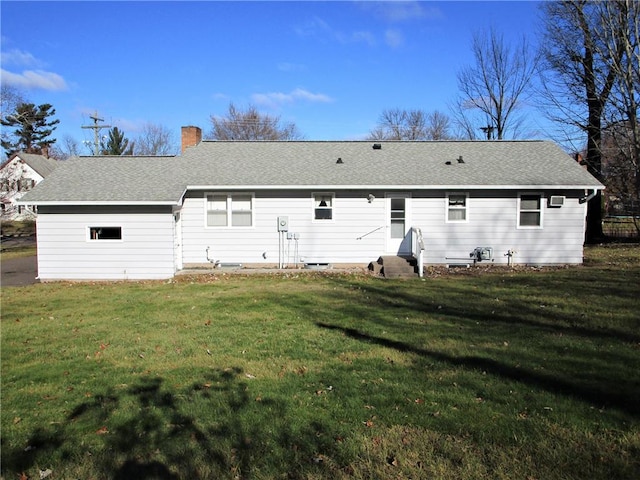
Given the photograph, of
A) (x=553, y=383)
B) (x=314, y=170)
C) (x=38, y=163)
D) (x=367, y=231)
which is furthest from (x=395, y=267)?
(x=38, y=163)

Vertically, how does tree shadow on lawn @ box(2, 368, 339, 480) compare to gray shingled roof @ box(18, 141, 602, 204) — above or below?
below

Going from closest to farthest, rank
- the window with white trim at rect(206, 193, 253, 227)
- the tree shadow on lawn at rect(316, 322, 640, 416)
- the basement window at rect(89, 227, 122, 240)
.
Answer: the tree shadow on lawn at rect(316, 322, 640, 416) < the basement window at rect(89, 227, 122, 240) < the window with white trim at rect(206, 193, 253, 227)

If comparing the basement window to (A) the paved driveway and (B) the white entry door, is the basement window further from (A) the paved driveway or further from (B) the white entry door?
(B) the white entry door

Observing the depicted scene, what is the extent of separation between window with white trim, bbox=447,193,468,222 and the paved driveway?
558 inches

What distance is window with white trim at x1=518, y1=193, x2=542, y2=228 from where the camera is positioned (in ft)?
52.6

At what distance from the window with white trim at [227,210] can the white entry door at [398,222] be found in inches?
192

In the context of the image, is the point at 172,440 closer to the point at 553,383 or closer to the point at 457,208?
the point at 553,383

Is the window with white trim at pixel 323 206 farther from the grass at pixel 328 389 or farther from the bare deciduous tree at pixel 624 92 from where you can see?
the bare deciduous tree at pixel 624 92

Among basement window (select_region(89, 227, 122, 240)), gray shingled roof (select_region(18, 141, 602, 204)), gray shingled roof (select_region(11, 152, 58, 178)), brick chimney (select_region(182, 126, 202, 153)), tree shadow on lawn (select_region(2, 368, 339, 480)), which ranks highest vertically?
gray shingled roof (select_region(11, 152, 58, 178))

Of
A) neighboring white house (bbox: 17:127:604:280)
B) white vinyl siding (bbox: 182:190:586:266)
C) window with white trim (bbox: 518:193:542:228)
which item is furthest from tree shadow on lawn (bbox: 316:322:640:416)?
window with white trim (bbox: 518:193:542:228)

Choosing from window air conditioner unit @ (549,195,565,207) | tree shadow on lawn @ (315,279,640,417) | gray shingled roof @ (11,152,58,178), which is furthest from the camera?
gray shingled roof @ (11,152,58,178)

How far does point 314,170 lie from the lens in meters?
16.7

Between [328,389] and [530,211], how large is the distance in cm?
1330

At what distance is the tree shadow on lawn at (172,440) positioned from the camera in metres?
3.74
